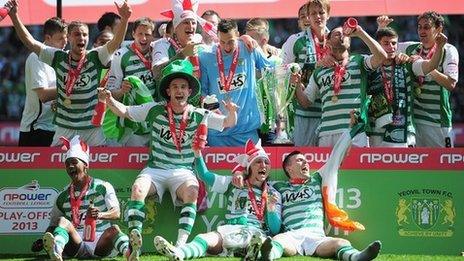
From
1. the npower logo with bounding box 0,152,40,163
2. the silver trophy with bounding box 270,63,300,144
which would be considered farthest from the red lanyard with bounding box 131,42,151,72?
the npower logo with bounding box 0,152,40,163

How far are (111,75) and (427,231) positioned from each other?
3.51 m

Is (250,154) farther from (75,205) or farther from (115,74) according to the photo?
(115,74)

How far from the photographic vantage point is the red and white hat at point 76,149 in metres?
10.7

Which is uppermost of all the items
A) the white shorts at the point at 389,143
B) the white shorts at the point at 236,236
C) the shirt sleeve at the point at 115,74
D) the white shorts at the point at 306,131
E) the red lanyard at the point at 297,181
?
the shirt sleeve at the point at 115,74

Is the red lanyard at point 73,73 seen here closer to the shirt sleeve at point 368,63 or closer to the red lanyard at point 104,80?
the red lanyard at point 104,80

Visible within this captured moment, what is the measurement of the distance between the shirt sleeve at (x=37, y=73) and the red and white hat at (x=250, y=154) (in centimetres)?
241

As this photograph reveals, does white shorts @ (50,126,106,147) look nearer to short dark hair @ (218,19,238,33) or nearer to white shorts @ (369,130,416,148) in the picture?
short dark hair @ (218,19,238,33)

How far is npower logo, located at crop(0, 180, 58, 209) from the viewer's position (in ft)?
36.7

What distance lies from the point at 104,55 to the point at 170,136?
1.16 meters

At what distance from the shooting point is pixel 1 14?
11562 millimetres

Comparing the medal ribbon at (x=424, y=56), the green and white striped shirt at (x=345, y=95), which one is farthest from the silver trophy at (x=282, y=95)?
the medal ribbon at (x=424, y=56)

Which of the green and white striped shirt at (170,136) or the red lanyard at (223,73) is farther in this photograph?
the red lanyard at (223,73)

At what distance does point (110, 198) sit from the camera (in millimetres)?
10617

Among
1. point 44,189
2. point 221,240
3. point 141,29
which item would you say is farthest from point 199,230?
point 141,29
